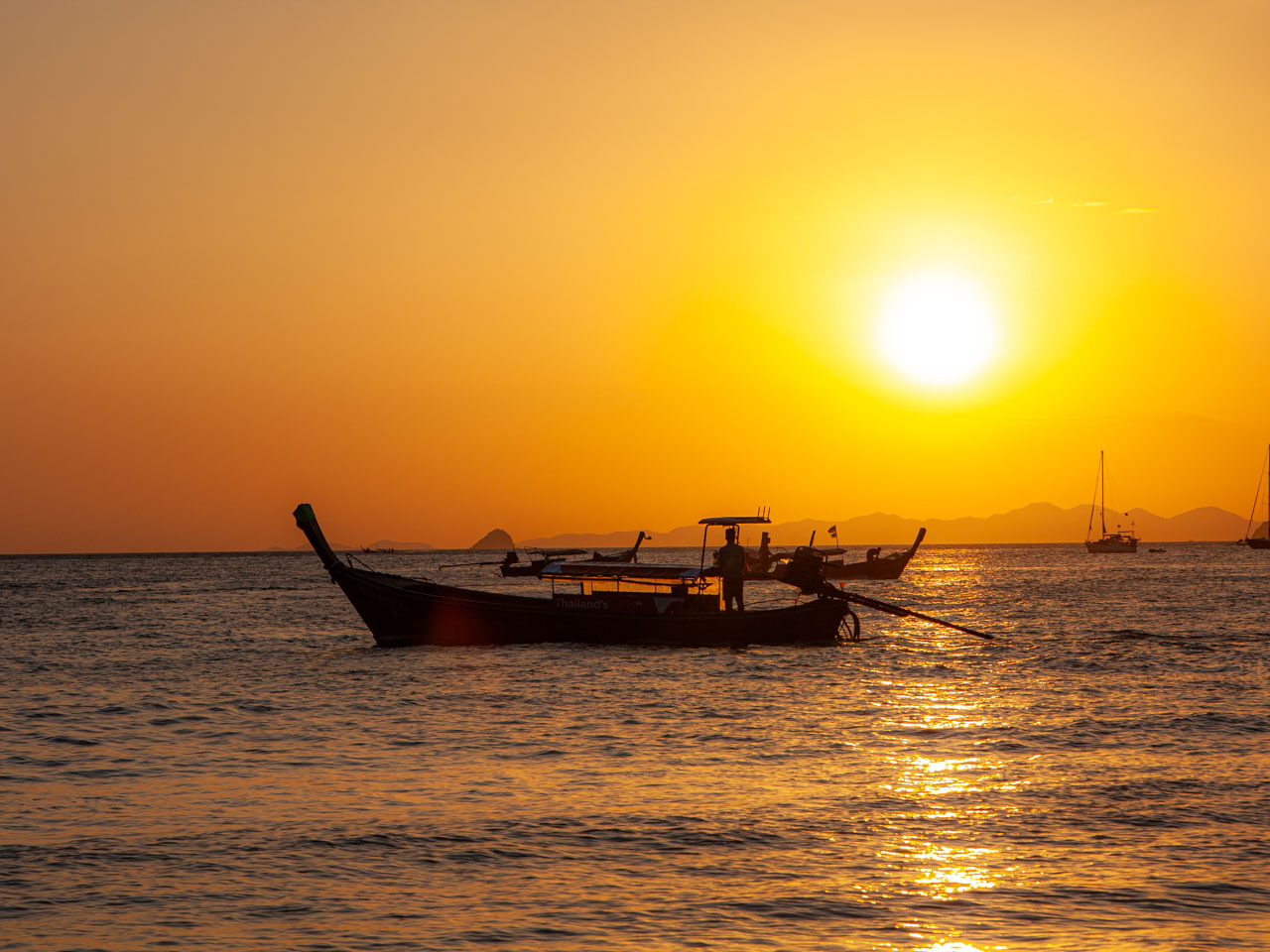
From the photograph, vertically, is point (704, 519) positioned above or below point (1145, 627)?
above

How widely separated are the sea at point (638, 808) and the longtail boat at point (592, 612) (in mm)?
3017

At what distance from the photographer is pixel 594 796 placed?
16641 millimetres

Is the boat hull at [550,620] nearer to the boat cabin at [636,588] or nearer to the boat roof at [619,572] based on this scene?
the boat cabin at [636,588]

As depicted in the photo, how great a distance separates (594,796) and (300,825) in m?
3.86

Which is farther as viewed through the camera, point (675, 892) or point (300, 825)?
point (300, 825)

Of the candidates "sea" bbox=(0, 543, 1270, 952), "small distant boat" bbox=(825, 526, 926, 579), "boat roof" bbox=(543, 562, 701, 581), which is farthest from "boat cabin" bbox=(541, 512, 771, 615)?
"small distant boat" bbox=(825, 526, 926, 579)

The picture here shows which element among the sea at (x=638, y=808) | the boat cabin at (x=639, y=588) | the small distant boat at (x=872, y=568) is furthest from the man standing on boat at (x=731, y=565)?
the small distant boat at (x=872, y=568)

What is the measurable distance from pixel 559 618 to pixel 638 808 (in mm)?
22010

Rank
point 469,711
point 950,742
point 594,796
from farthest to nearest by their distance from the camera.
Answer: point 469,711
point 950,742
point 594,796

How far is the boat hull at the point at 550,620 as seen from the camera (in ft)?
124

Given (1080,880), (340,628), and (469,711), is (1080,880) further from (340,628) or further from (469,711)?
(340,628)

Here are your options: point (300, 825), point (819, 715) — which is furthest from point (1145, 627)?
point (300, 825)

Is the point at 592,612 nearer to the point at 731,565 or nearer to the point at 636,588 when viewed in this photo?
the point at 636,588

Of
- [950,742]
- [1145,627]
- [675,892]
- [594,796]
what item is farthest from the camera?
[1145,627]
